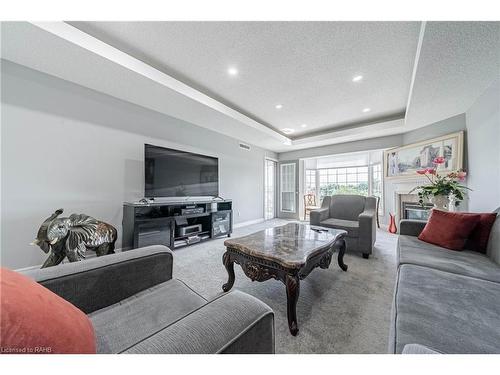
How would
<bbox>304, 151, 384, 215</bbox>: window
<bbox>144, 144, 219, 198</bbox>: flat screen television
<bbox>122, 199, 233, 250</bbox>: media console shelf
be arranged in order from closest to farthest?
1. <bbox>122, 199, 233, 250</bbox>: media console shelf
2. <bbox>144, 144, 219, 198</bbox>: flat screen television
3. <bbox>304, 151, 384, 215</bbox>: window

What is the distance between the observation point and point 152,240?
2.58 m

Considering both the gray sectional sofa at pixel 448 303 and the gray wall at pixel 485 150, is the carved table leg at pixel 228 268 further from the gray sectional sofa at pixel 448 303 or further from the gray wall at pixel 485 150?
the gray wall at pixel 485 150

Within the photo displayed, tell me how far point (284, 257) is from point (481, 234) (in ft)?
5.63

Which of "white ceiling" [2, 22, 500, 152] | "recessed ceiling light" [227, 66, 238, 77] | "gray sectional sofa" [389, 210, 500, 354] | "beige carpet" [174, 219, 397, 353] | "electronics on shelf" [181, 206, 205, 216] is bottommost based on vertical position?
"beige carpet" [174, 219, 397, 353]

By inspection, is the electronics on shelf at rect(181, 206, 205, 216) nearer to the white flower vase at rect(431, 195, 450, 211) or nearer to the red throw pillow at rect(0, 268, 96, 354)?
the red throw pillow at rect(0, 268, 96, 354)

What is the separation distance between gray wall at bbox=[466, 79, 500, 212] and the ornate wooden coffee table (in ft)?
6.28

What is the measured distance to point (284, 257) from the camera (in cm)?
135

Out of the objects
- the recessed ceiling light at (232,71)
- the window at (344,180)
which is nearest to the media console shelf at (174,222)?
the recessed ceiling light at (232,71)

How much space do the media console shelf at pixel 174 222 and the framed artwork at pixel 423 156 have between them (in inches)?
141

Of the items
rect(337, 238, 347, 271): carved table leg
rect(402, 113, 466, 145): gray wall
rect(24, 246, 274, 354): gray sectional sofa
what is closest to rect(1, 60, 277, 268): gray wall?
rect(24, 246, 274, 354): gray sectional sofa

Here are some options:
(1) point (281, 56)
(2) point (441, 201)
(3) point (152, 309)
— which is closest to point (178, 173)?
(1) point (281, 56)

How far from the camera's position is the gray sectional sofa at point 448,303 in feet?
2.16

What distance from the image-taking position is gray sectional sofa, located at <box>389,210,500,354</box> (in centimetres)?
66
